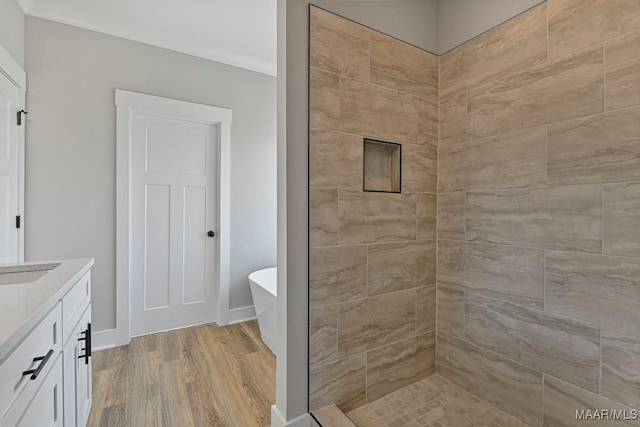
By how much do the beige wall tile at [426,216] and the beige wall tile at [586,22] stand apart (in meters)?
0.89

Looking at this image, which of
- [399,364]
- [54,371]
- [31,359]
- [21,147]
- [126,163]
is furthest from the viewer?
[126,163]

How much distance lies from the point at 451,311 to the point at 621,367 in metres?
0.75

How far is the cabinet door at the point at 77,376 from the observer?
4.01 ft

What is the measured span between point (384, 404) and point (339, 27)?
6.60 ft

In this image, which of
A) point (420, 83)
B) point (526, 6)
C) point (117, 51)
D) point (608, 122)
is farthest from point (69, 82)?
point (608, 122)

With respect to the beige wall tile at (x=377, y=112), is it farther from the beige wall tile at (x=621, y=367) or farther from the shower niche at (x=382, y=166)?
the beige wall tile at (x=621, y=367)

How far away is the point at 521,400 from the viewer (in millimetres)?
1485

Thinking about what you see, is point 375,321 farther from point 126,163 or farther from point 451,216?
point 126,163

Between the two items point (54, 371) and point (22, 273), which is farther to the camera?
point (22, 273)

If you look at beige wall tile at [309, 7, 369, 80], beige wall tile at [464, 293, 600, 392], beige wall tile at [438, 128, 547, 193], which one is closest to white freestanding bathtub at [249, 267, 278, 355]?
beige wall tile at [464, 293, 600, 392]

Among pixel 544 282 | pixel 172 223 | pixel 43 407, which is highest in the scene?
pixel 172 223

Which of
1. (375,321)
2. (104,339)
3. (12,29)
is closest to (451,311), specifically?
(375,321)

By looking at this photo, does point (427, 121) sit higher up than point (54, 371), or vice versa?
point (427, 121)

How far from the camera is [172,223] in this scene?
9.42 ft
